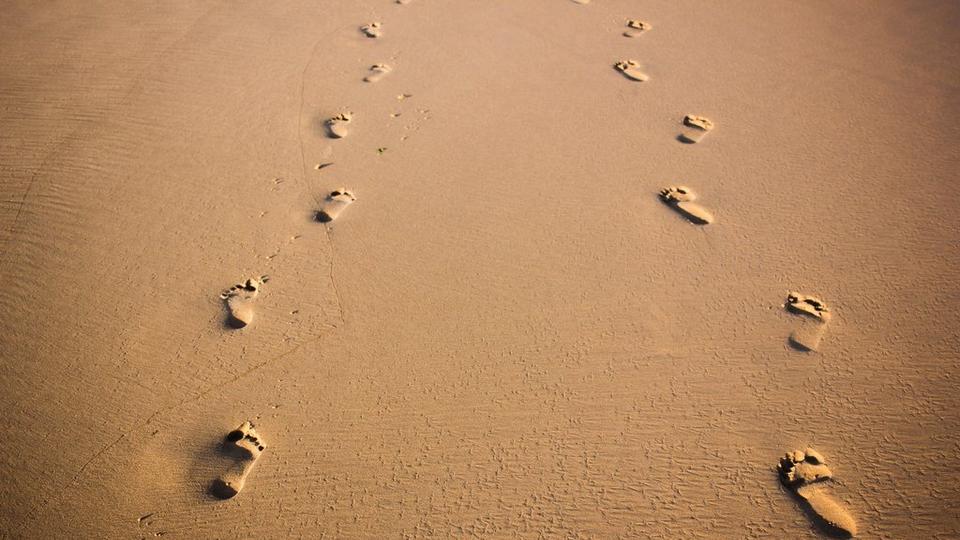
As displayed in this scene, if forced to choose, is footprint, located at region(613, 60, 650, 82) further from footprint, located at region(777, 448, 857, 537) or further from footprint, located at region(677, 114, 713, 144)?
footprint, located at region(777, 448, 857, 537)

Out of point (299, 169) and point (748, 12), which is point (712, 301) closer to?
point (299, 169)

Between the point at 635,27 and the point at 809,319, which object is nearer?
the point at 809,319

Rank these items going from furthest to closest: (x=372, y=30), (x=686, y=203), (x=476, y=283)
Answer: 1. (x=372, y=30)
2. (x=686, y=203)
3. (x=476, y=283)

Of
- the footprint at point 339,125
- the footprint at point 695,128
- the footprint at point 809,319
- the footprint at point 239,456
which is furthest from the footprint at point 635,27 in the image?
the footprint at point 239,456

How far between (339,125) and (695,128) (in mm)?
1822

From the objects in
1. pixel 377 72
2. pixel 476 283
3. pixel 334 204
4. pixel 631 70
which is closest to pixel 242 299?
pixel 334 204

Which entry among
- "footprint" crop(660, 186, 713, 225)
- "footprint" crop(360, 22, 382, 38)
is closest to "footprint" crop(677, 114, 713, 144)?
"footprint" crop(660, 186, 713, 225)

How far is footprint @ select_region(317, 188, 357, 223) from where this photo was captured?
244cm

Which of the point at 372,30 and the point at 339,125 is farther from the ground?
the point at 372,30

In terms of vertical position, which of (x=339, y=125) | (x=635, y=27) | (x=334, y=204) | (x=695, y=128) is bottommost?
(x=334, y=204)

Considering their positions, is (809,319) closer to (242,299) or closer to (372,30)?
(242,299)

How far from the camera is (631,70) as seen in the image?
3.32 m

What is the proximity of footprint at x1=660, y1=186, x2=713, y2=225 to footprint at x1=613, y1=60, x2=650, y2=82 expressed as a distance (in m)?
1.00

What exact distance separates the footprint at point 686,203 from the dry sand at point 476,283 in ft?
0.17
